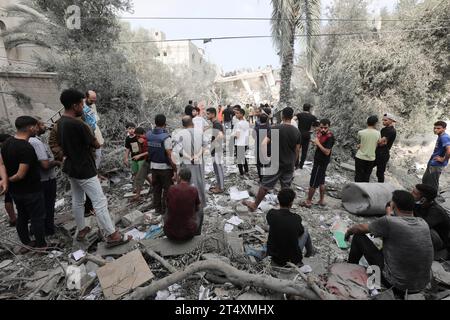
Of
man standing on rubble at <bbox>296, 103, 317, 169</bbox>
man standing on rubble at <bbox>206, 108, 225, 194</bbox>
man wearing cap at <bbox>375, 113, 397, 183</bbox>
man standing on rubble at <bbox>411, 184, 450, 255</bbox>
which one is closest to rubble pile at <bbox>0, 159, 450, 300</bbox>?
man standing on rubble at <bbox>411, 184, 450, 255</bbox>

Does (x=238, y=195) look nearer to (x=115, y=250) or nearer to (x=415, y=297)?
(x=115, y=250)

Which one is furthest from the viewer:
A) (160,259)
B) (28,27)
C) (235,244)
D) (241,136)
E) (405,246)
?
(28,27)

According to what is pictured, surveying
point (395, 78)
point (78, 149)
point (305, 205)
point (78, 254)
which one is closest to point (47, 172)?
point (78, 149)

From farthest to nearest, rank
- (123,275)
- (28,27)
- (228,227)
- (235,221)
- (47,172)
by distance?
(28,27) < (235,221) < (228,227) < (47,172) < (123,275)

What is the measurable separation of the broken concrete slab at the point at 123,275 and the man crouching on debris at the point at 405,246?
2.51 m

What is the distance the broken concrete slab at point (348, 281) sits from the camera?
8.32 ft

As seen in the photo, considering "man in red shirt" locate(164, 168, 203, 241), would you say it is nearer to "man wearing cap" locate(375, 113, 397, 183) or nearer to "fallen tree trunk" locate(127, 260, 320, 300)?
"fallen tree trunk" locate(127, 260, 320, 300)

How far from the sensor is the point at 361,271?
112 inches

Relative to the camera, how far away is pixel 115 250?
3.17 m

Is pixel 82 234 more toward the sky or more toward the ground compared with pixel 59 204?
more toward the sky

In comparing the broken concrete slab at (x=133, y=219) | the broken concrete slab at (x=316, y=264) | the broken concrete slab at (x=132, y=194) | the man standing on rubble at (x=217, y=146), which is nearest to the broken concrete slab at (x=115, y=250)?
the broken concrete slab at (x=133, y=219)

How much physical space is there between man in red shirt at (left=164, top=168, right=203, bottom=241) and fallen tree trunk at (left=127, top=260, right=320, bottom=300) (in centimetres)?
63

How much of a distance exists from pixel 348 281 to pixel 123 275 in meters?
2.45

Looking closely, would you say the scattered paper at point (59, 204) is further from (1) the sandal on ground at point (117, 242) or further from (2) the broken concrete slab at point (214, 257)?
(2) the broken concrete slab at point (214, 257)
